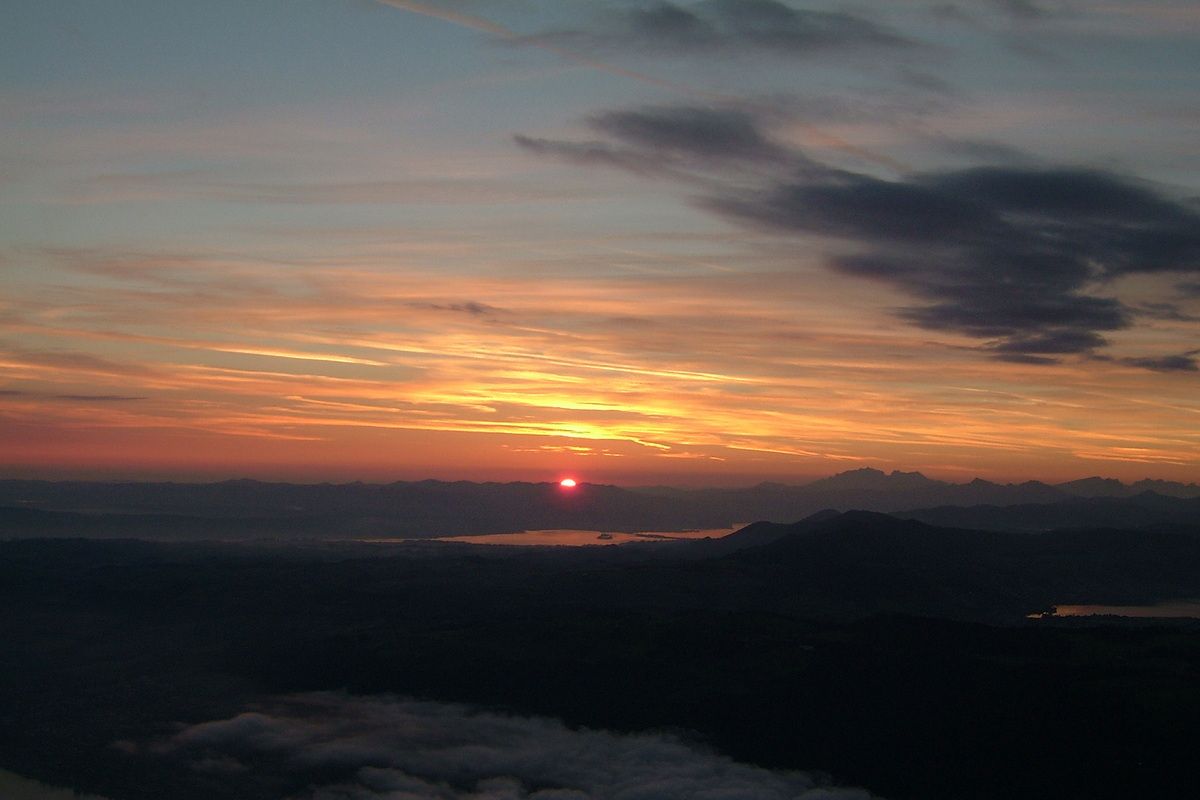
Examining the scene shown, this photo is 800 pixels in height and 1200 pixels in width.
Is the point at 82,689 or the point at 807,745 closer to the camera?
the point at 807,745

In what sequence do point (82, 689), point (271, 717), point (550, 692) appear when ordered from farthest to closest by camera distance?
point (82, 689) < point (550, 692) < point (271, 717)

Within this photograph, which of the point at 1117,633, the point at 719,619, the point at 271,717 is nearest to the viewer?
the point at 271,717

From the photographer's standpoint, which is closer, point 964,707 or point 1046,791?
point 1046,791

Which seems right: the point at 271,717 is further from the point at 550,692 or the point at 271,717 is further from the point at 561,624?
the point at 561,624

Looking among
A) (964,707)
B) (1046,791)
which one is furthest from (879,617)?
(1046,791)

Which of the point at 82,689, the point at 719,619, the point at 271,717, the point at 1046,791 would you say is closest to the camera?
the point at 1046,791

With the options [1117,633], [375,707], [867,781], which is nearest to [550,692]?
[375,707]

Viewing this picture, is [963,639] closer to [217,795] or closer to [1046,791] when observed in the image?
[1046,791]

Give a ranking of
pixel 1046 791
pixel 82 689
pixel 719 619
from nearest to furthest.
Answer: pixel 1046 791 < pixel 82 689 < pixel 719 619

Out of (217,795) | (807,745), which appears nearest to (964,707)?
(807,745)
